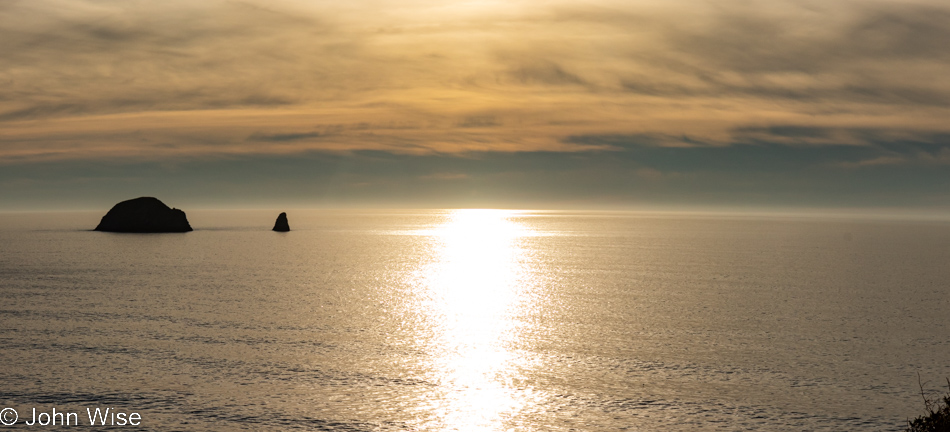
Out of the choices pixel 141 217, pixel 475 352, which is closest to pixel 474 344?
pixel 475 352

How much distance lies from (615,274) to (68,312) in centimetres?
4710

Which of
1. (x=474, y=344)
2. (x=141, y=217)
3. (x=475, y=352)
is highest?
(x=141, y=217)

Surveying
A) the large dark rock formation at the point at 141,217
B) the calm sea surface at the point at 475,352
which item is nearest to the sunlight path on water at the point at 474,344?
the calm sea surface at the point at 475,352

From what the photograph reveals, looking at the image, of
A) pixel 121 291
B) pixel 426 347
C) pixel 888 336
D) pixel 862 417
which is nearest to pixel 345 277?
pixel 121 291

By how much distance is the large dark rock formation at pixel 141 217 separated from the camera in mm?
145625

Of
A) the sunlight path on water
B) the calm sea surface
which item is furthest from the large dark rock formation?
the sunlight path on water

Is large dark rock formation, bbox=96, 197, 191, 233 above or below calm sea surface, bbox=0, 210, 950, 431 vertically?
above

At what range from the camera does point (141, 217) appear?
145125mm

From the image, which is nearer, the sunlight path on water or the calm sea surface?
the calm sea surface

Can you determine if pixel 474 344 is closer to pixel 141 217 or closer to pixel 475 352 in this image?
pixel 475 352

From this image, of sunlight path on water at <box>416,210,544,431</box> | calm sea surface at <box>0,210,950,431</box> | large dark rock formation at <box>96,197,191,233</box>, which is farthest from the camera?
large dark rock formation at <box>96,197,191,233</box>

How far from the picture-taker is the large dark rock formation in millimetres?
145625

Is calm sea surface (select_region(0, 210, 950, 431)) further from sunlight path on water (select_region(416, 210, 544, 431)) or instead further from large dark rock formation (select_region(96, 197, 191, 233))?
large dark rock formation (select_region(96, 197, 191, 233))

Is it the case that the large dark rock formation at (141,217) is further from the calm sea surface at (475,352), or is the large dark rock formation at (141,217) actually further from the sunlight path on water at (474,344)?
the sunlight path on water at (474,344)
